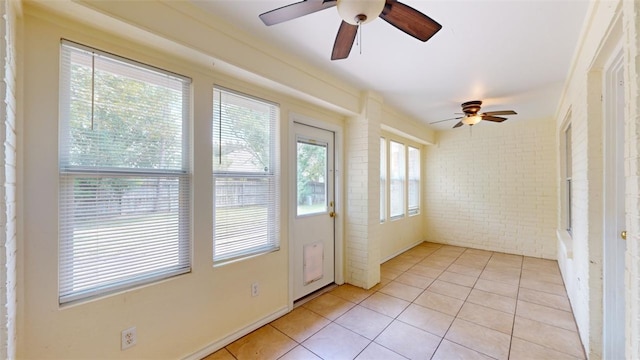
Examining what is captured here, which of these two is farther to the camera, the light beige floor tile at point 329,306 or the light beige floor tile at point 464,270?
the light beige floor tile at point 464,270

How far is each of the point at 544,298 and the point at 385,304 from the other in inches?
73.7

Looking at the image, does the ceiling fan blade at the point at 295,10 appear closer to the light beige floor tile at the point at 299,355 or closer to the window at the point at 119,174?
the window at the point at 119,174

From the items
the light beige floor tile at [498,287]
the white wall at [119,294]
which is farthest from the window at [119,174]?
the light beige floor tile at [498,287]

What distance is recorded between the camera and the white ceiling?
5.65 ft

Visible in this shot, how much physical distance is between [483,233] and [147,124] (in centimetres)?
565

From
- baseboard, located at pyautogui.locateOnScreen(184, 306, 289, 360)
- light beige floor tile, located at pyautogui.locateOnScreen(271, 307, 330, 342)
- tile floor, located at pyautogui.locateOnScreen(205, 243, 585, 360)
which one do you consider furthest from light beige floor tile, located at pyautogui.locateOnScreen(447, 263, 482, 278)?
baseboard, located at pyautogui.locateOnScreen(184, 306, 289, 360)

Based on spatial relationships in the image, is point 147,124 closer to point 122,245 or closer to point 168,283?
point 122,245

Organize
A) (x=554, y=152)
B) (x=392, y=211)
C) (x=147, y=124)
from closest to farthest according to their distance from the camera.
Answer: (x=147, y=124)
(x=554, y=152)
(x=392, y=211)

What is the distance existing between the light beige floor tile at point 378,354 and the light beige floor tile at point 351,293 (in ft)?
2.62

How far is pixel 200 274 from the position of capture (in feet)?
6.54

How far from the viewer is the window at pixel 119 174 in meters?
1.47

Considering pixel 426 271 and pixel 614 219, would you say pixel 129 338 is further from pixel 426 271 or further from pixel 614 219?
pixel 426 271

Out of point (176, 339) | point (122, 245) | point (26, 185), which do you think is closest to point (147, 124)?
point (26, 185)

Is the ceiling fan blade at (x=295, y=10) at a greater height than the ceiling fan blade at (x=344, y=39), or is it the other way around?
the ceiling fan blade at (x=295, y=10)
